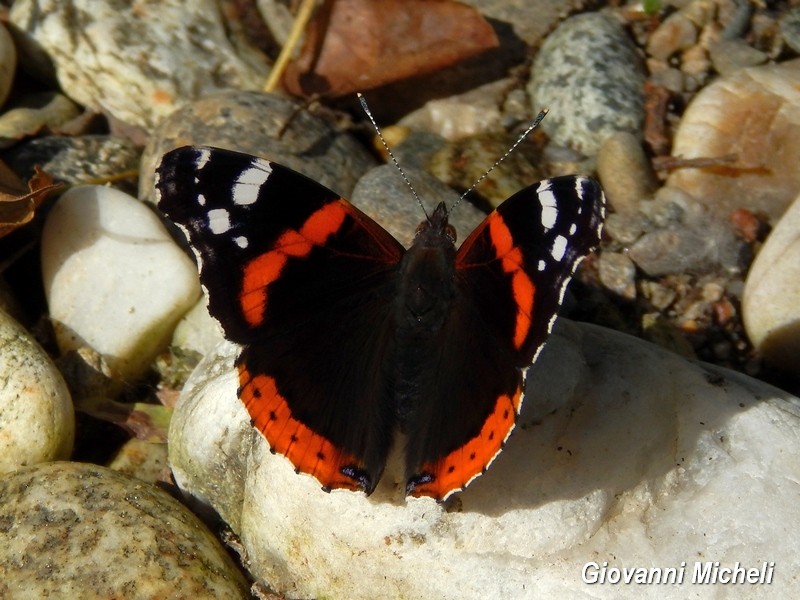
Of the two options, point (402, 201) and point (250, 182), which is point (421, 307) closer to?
point (250, 182)

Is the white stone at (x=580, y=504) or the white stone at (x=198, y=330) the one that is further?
the white stone at (x=198, y=330)

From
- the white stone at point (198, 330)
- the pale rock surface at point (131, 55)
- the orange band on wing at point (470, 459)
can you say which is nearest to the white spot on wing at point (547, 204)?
the orange band on wing at point (470, 459)

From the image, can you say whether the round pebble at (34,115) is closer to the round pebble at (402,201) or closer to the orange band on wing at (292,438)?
the round pebble at (402,201)

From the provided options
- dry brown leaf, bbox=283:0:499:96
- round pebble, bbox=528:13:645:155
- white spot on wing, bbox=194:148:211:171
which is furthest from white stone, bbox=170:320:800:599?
dry brown leaf, bbox=283:0:499:96

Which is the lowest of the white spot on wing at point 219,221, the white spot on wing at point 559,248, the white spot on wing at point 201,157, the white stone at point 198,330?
the white stone at point 198,330

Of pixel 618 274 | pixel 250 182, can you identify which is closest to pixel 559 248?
pixel 250 182

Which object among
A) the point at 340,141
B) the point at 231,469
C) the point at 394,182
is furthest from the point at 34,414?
the point at 340,141
